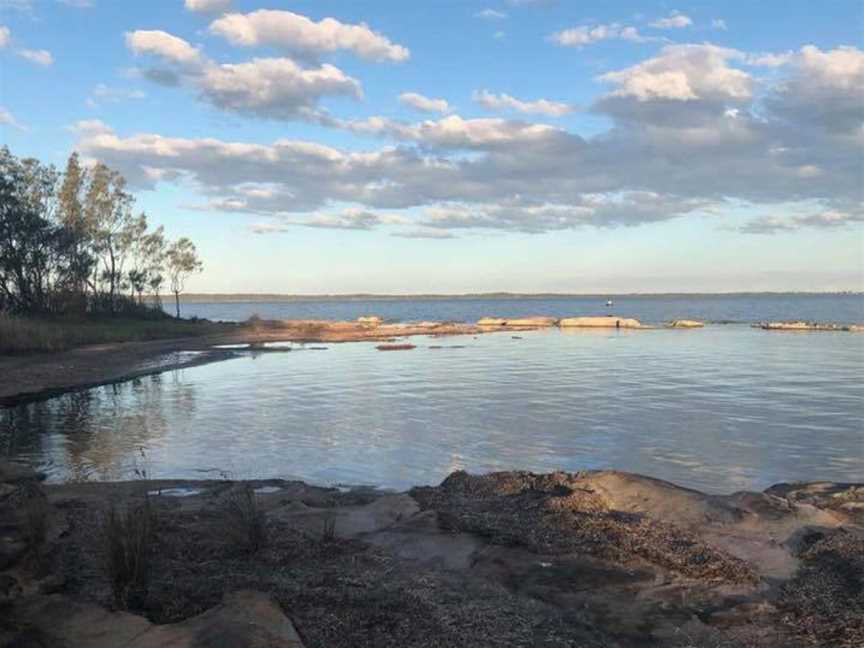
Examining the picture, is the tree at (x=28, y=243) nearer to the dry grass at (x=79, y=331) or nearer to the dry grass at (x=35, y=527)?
the dry grass at (x=79, y=331)

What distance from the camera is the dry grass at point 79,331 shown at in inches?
1534

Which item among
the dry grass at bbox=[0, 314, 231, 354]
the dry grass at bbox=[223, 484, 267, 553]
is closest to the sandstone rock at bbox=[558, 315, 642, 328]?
the dry grass at bbox=[0, 314, 231, 354]

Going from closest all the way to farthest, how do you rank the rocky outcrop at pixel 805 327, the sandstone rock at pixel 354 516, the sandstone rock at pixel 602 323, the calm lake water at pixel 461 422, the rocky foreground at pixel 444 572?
the rocky foreground at pixel 444 572 → the sandstone rock at pixel 354 516 → the calm lake water at pixel 461 422 → the rocky outcrop at pixel 805 327 → the sandstone rock at pixel 602 323

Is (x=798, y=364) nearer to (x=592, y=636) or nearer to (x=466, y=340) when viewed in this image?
(x=466, y=340)

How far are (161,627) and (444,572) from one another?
2.89 metres

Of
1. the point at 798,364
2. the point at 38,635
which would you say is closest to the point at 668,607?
the point at 38,635

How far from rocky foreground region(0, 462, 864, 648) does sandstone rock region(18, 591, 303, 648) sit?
0.7 inches

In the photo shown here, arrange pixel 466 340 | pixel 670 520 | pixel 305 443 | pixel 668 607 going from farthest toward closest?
pixel 466 340 < pixel 305 443 < pixel 670 520 < pixel 668 607

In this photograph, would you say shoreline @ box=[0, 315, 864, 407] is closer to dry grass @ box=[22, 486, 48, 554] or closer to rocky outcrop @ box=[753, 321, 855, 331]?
rocky outcrop @ box=[753, 321, 855, 331]

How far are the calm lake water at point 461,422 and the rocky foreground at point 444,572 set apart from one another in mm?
4590

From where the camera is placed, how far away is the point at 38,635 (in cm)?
520

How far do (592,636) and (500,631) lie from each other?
732 mm

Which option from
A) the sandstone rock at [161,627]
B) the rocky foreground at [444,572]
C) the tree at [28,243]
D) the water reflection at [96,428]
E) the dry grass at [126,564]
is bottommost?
the water reflection at [96,428]

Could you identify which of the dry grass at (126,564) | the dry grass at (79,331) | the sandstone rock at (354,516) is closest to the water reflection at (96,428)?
the sandstone rock at (354,516)
